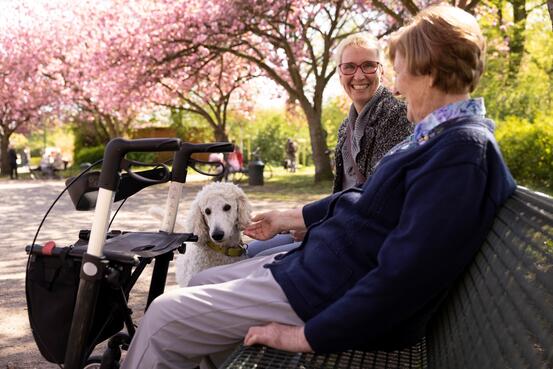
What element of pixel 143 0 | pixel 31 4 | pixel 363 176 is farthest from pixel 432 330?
pixel 31 4

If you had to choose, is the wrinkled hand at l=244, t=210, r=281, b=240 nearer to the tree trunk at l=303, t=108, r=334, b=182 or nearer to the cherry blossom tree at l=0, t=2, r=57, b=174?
the tree trunk at l=303, t=108, r=334, b=182

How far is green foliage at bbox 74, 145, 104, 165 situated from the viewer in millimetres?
35281

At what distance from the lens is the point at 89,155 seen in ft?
117

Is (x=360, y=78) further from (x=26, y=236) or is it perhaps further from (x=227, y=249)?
(x=26, y=236)

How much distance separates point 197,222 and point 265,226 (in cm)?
108

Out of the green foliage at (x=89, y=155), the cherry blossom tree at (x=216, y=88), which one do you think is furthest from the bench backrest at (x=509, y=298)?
the green foliage at (x=89, y=155)

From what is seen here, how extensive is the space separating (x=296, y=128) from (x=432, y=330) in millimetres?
43868

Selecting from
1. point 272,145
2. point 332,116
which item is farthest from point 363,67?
point 332,116

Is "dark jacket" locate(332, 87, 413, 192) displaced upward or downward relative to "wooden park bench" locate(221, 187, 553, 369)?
upward

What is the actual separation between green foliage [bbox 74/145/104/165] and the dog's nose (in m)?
32.4

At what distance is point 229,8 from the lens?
1681 cm

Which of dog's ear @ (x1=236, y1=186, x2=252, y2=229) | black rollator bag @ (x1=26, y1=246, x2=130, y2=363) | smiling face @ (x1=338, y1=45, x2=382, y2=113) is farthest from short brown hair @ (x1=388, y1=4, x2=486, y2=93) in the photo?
dog's ear @ (x1=236, y1=186, x2=252, y2=229)

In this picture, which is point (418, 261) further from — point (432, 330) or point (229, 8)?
point (229, 8)

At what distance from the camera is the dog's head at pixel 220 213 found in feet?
11.8
